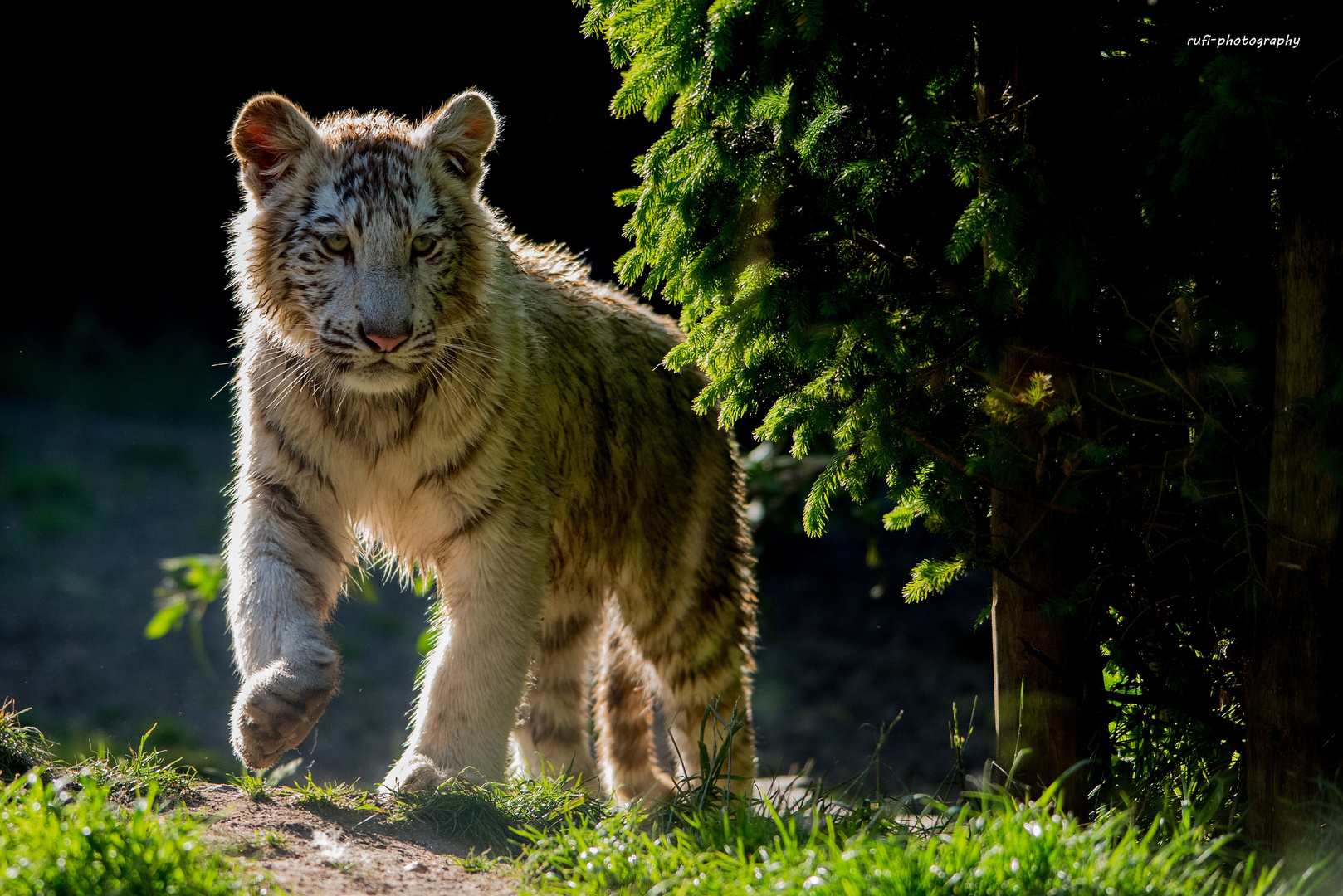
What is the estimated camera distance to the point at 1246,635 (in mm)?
2992

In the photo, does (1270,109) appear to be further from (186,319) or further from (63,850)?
(186,319)

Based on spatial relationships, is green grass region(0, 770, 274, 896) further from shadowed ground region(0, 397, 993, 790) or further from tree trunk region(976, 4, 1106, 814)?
shadowed ground region(0, 397, 993, 790)

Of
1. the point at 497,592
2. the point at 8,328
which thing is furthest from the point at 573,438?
the point at 8,328

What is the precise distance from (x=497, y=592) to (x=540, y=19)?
18.2 feet

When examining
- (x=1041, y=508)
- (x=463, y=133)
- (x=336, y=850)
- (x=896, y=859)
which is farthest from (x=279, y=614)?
(x=1041, y=508)

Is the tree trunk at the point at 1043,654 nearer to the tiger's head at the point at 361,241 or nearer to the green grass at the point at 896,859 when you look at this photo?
the green grass at the point at 896,859

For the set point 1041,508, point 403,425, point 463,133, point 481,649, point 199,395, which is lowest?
point 199,395

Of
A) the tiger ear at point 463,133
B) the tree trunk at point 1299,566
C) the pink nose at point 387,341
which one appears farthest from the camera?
the tiger ear at point 463,133

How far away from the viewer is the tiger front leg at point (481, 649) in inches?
144

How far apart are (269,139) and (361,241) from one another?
0.55 meters

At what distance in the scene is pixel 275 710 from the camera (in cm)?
320

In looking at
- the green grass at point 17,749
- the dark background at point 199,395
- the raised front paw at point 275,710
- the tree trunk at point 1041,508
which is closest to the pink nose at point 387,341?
the raised front paw at point 275,710

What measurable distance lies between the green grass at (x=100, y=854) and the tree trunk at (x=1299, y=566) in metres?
2.34

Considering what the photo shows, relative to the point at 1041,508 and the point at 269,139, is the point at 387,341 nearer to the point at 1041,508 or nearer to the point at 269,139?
the point at 269,139
